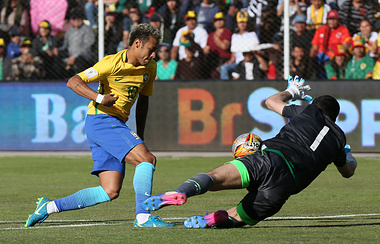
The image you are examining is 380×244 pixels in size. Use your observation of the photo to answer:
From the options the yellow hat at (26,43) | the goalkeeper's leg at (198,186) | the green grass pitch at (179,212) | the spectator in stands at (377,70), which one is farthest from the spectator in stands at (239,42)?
the goalkeeper's leg at (198,186)

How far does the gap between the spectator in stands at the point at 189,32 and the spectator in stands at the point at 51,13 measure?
111 inches

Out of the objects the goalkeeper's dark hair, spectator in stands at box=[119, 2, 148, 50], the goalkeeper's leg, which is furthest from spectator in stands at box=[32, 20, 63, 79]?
the goalkeeper's leg

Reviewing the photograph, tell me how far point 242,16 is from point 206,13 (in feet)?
Result: 3.06

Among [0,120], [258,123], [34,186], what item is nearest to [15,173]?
[34,186]

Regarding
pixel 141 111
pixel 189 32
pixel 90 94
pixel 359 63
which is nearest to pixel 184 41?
pixel 189 32

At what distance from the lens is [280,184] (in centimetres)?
658

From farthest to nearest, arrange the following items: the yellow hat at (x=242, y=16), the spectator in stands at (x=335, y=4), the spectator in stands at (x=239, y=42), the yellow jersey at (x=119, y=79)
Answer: the yellow hat at (x=242, y=16) → the spectator in stands at (x=239, y=42) → the spectator in stands at (x=335, y=4) → the yellow jersey at (x=119, y=79)

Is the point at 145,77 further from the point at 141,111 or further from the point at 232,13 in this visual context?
the point at 232,13

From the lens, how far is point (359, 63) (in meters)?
16.9

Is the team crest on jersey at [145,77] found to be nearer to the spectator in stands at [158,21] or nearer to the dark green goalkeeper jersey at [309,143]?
the dark green goalkeeper jersey at [309,143]

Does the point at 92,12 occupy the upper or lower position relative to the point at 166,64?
upper

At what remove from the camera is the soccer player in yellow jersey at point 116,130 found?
6938mm

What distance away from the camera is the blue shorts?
280 inches

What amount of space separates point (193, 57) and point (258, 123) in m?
2.17
